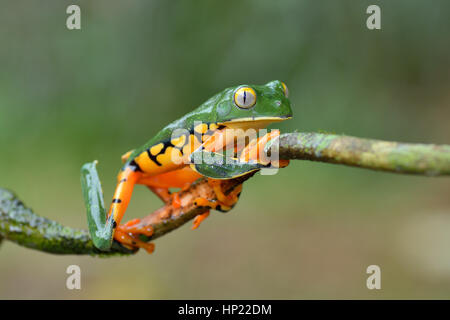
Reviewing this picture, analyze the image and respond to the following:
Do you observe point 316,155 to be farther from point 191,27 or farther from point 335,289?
point 191,27

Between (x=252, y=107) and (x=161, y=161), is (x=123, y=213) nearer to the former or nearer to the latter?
(x=161, y=161)

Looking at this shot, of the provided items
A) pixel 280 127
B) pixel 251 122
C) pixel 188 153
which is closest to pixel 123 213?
pixel 188 153

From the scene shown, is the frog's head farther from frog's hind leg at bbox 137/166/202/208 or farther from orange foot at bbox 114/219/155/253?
orange foot at bbox 114/219/155/253

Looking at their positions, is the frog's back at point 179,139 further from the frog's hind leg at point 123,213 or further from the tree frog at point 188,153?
the frog's hind leg at point 123,213

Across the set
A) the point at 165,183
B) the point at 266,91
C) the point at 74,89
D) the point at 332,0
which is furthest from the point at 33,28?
the point at 266,91

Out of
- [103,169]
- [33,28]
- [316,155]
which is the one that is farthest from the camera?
[33,28]

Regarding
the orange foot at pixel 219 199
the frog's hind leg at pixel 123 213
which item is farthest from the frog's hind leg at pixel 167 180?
the orange foot at pixel 219 199

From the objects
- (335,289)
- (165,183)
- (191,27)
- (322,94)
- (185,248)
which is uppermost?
(191,27)

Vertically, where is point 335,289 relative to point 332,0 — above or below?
below
